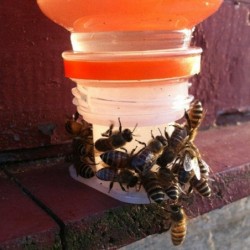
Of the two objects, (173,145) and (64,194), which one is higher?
(173,145)

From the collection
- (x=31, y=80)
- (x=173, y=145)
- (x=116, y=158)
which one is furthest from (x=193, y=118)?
(x=31, y=80)

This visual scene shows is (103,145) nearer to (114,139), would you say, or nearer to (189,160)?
(114,139)

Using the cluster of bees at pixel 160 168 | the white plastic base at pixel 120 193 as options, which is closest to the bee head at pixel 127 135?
the cluster of bees at pixel 160 168

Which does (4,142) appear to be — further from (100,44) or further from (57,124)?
(100,44)

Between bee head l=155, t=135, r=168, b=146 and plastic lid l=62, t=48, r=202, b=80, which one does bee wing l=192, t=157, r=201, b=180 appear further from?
plastic lid l=62, t=48, r=202, b=80

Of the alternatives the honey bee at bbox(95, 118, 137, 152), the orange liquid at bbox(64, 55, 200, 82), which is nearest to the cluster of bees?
the honey bee at bbox(95, 118, 137, 152)
